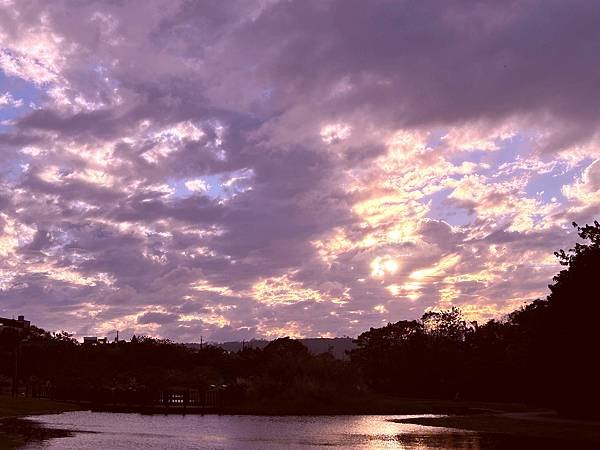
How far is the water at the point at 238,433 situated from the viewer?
98.8 feet

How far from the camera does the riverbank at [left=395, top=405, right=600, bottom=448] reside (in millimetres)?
35963

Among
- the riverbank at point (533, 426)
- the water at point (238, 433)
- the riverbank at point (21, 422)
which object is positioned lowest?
the riverbank at point (533, 426)

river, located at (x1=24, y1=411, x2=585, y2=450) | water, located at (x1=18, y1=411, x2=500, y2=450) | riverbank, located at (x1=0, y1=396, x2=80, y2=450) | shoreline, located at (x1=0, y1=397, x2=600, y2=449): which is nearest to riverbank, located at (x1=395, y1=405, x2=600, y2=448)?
shoreline, located at (x1=0, y1=397, x2=600, y2=449)

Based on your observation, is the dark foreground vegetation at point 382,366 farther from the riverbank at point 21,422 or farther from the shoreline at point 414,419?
the riverbank at point 21,422

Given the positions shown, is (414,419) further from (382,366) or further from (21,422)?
(382,366)

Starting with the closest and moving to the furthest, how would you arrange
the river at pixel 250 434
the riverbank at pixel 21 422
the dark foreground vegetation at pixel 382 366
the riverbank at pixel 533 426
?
1. the riverbank at pixel 21 422
2. the river at pixel 250 434
3. the riverbank at pixel 533 426
4. the dark foreground vegetation at pixel 382 366

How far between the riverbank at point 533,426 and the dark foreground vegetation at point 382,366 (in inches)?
169

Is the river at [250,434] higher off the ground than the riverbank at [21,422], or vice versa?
the riverbank at [21,422]

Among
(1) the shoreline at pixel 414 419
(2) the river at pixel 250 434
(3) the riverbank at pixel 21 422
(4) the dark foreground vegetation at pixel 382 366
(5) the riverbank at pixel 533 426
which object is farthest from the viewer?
(4) the dark foreground vegetation at pixel 382 366

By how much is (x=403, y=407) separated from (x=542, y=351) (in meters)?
16.6

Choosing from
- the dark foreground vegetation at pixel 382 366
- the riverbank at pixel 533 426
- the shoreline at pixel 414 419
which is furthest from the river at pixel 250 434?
the dark foreground vegetation at pixel 382 366

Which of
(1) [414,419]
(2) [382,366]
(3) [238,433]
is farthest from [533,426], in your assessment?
(2) [382,366]

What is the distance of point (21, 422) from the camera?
4025 centimetres

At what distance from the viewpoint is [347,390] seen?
66688 mm
